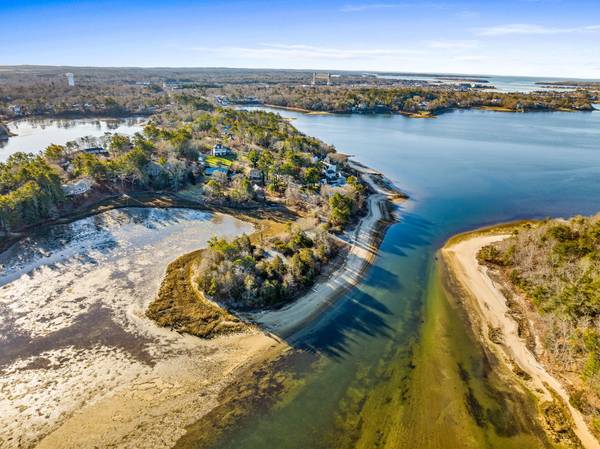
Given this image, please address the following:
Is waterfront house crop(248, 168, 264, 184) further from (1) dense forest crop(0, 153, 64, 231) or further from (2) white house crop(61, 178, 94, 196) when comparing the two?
(1) dense forest crop(0, 153, 64, 231)

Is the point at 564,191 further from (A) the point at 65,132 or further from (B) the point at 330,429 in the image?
(A) the point at 65,132

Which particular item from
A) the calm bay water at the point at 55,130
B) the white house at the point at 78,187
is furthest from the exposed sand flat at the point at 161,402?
the calm bay water at the point at 55,130

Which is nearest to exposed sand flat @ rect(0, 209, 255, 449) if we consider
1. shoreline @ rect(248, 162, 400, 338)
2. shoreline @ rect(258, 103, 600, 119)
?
shoreline @ rect(248, 162, 400, 338)

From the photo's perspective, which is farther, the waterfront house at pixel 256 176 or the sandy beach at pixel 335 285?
the waterfront house at pixel 256 176

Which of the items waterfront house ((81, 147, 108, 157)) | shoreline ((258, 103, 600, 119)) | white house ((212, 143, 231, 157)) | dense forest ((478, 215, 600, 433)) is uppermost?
shoreline ((258, 103, 600, 119))

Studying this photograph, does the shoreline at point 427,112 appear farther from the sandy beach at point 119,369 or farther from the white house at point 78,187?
the sandy beach at point 119,369

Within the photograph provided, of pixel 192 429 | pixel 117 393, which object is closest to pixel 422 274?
pixel 192 429
